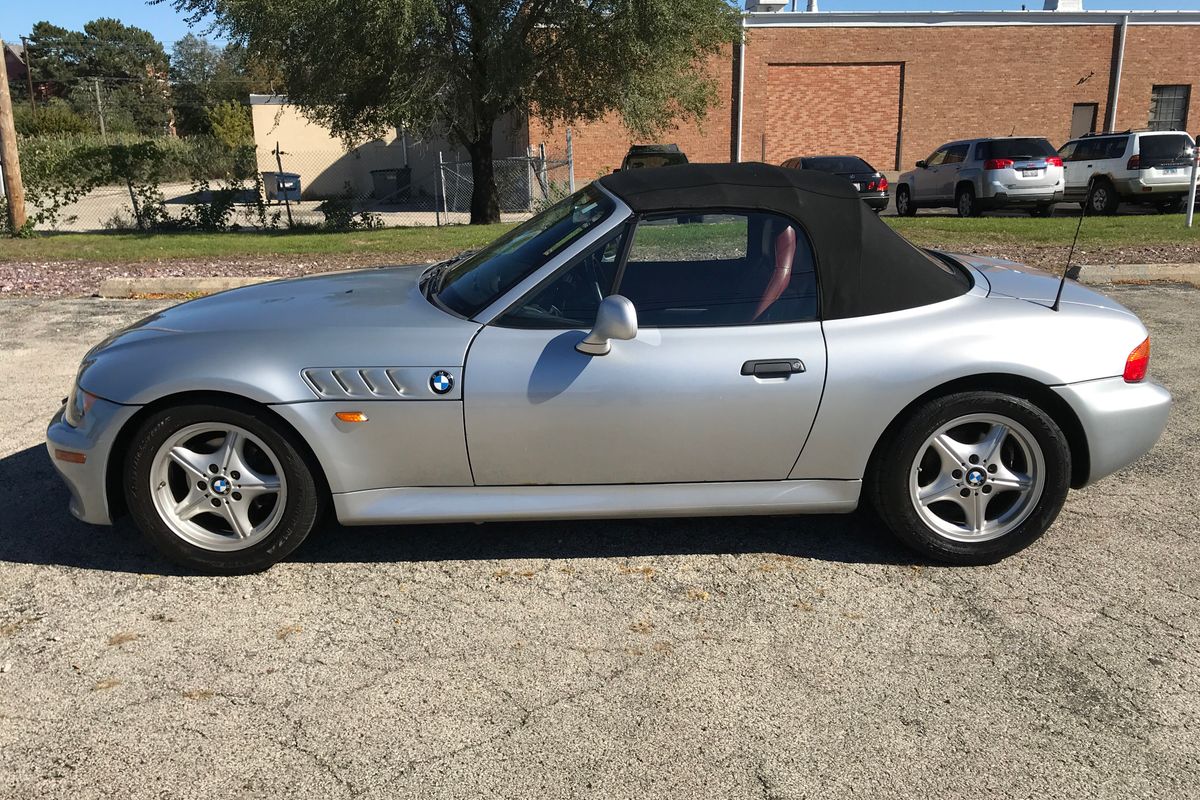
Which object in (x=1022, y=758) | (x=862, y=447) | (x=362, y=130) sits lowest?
(x=1022, y=758)

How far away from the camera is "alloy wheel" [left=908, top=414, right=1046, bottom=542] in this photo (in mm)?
3893

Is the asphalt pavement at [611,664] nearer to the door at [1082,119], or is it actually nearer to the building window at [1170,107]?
the door at [1082,119]

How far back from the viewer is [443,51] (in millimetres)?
17828

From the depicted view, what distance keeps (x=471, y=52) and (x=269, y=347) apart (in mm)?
15832

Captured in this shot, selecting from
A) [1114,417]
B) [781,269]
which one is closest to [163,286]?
[781,269]

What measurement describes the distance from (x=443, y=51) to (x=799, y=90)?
18.6 m

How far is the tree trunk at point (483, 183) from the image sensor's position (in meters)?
20.2

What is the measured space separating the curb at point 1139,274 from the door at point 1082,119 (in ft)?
86.3

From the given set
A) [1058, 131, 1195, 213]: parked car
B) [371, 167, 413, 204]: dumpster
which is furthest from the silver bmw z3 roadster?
[371, 167, 413, 204]: dumpster

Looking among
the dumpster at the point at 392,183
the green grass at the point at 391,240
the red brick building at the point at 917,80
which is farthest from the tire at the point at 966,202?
the dumpster at the point at 392,183

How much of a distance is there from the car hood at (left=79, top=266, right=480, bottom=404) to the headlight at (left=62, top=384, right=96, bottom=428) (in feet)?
0.12

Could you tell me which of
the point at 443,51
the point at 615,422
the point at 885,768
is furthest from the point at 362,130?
the point at 885,768

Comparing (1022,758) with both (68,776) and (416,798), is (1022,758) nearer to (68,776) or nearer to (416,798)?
(416,798)

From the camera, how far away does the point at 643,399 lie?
12.1 feet
